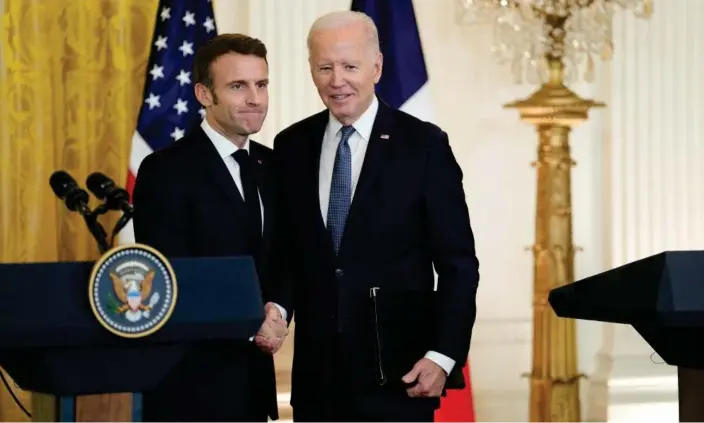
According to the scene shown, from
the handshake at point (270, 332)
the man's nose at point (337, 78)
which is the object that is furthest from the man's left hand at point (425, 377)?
the man's nose at point (337, 78)

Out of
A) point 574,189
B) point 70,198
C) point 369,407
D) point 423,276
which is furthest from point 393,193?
point 574,189

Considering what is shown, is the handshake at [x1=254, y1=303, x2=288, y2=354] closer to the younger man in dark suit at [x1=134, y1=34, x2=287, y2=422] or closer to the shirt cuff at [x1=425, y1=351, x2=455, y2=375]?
the younger man in dark suit at [x1=134, y1=34, x2=287, y2=422]

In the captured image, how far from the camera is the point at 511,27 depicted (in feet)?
17.6

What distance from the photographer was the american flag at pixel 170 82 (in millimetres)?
5117

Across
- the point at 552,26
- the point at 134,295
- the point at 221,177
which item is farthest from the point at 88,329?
the point at 552,26

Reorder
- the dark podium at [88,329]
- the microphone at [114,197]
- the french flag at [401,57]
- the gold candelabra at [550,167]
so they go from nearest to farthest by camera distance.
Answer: the dark podium at [88,329] < the microphone at [114,197] < the french flag at [401,57] < the gold candelabra at [550,167]

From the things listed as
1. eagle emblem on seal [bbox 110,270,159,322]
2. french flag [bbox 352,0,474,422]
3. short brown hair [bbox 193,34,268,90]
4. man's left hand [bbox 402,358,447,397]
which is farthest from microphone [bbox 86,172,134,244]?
french flag [bbox 352,0,474,422]

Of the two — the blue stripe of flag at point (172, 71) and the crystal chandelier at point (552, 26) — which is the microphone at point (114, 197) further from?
the crystal chandelier at point (552, 26)

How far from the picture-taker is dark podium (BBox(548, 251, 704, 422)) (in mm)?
2592

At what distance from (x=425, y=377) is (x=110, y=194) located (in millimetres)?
1002

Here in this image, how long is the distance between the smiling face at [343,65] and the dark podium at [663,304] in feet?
2.43

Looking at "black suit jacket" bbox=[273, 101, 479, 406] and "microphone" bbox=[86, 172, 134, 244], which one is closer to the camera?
"microphone" bbox=[86, 172, 134, 244]

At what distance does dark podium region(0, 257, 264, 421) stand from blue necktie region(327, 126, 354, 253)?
608 mm

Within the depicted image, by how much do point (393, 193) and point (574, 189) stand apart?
3.29 metres
